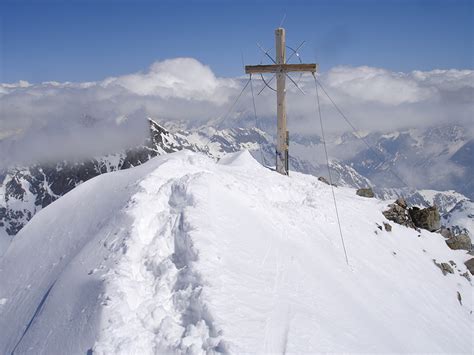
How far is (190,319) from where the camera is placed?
8.23 m

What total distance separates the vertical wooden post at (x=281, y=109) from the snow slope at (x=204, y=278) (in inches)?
161

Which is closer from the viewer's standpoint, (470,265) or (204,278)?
(204,278)

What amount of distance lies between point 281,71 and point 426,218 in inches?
455

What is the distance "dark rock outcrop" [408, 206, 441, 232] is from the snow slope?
19.3 ft

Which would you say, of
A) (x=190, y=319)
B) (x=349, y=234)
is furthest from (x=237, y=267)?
(x=349, y=234)

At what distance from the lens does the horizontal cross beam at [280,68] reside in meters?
18.7

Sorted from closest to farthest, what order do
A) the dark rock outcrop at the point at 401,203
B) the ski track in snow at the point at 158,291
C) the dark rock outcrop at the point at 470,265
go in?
the ski track in snow at the point at 158,291, the dark rock outcrop at the point at 470,265, the dark rock outcrop at the point at 401,203

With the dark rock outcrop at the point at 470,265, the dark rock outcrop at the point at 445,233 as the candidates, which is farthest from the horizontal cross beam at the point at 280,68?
the dark rock outcrop at the point at 470,265

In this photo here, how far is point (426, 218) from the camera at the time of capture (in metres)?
22.4

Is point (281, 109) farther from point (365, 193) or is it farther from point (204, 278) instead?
point (204, 278)

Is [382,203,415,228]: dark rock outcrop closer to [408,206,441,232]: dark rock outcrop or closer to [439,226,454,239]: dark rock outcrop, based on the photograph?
[408,206,441,232]: dark rock outcrop

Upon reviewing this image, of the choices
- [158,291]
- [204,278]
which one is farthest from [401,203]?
[158,291]

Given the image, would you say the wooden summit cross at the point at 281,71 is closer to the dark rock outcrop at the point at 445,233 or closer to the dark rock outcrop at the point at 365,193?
the dark rock outcrop at the point at 365,193

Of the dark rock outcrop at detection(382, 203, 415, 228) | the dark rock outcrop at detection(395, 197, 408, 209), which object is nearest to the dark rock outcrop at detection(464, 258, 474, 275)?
the dark rock outcrop at detection(382, 203, 415, 228)
